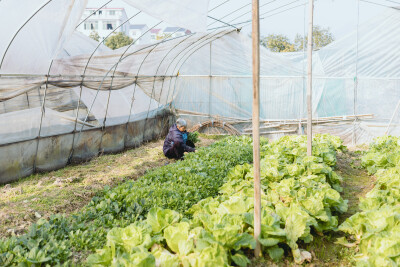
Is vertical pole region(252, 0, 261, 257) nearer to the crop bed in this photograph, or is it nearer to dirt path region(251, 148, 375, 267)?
the crop bed

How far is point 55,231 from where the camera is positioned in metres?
3.69

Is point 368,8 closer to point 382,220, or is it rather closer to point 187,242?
point 382,220

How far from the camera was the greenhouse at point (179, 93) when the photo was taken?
19.1 ft

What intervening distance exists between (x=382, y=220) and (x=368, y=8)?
11266mm

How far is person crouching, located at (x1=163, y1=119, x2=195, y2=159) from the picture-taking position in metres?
8.55

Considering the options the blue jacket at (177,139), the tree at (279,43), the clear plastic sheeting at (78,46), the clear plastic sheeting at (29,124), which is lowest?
the blue jacket at (177,139)

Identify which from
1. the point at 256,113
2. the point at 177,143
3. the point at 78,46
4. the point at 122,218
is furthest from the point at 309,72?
the point at 78,46

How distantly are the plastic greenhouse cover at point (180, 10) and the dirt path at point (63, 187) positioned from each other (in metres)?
2.86

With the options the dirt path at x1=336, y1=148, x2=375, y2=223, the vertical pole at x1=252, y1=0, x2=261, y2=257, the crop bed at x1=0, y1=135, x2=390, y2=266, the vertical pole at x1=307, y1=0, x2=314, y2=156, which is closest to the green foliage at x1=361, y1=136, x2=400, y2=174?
the dirt path at x1=336, y1=148, x2=375, y2=223

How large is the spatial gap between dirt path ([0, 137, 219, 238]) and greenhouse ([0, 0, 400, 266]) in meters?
0.61

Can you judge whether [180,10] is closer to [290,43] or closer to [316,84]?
[316,84]

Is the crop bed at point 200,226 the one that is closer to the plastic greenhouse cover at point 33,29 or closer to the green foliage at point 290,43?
the plastic greenhouse cover at point 33,29

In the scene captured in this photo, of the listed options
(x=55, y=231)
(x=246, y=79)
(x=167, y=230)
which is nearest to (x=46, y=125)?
(x=55, y=231)

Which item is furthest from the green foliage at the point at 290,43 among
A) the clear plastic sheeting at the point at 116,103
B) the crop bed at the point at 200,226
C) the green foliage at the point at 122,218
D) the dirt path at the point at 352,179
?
the crop bed at the point at 200,226
